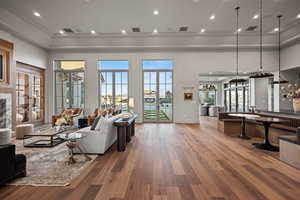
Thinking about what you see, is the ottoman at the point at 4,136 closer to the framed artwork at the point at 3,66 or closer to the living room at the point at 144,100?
the living room at the point at 144,100

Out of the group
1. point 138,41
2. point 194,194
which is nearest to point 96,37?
point 138,41

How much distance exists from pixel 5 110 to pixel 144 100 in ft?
19.1

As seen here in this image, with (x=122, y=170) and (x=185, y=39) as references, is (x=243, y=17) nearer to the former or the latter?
(x=185, y=39)

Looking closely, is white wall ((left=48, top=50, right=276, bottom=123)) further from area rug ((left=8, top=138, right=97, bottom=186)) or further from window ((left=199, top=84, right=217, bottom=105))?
window ((left=199, top=84, right=217, bottom=105))

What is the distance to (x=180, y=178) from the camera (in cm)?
262

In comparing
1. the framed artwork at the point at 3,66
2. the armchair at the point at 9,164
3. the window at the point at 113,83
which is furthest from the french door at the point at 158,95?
the armchair at the point at 9,164

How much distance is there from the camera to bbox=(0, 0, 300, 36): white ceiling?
201 inches

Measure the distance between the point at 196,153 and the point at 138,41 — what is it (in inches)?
240

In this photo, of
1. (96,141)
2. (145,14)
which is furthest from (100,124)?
(145,14)

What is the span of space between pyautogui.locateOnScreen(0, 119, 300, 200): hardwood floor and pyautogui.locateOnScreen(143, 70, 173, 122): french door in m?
4.66

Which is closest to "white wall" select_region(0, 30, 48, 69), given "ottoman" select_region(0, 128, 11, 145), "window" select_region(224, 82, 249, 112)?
"ottoman" select_region(0, 128, 11, 145)

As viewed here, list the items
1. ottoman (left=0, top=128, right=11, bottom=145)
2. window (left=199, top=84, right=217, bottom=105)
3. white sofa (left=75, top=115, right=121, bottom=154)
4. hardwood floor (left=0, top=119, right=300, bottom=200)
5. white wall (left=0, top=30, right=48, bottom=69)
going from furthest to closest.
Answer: window (left=199, top=84, right=217, bottom=105), white wall (left=0, top=30, right=48, bottom=69), ottoman (left=0, top=128, right=11, bottom=145), white sofa (left=75, top=115, right=121, bottom=154), hardwood floor (left=0, top=119, right=300, bottom=200)

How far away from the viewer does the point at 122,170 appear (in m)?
2.92

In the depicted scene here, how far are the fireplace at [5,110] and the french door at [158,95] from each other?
5717 millimetres
